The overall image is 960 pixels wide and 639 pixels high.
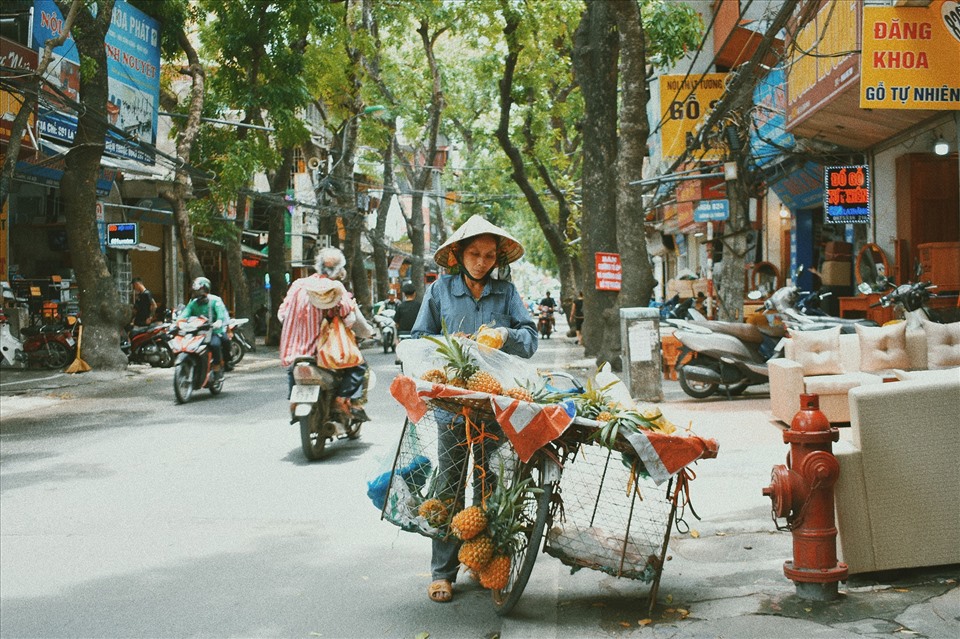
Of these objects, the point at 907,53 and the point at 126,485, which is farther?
the point at 907,53

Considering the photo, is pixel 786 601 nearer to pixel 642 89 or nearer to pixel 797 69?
pixel 642 89

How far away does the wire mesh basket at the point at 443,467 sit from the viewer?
4379 mm

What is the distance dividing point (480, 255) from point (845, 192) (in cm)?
1191

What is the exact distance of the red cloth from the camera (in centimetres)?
400

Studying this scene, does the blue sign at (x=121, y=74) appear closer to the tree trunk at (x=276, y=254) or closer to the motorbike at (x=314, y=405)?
the tree trunk at (x=276, y=254)

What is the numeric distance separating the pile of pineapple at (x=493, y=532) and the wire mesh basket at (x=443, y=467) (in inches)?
3.6

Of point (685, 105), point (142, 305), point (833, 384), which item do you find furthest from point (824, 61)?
point (142, 305)

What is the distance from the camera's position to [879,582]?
14.8ft

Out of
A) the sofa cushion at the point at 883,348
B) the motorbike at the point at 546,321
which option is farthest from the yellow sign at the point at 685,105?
the motorbike at the point at 546,321

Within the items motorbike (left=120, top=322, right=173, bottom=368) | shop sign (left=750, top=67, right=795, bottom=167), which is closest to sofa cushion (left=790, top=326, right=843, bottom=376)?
shop sign (left=750, top=67, right=795, bottom=167)

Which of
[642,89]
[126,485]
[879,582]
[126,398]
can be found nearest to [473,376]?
[879,582]

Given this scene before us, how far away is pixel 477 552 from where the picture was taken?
4.24m

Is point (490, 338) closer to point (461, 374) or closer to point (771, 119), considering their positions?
point (461, 374)

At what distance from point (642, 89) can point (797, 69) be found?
407cm
